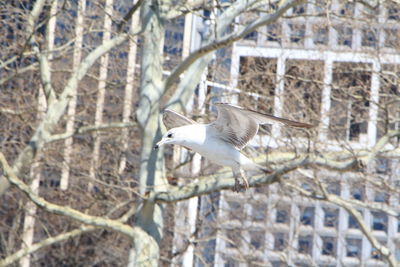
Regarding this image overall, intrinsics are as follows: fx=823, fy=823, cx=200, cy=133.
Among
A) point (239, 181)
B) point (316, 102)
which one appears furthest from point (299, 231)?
point (239, 181)

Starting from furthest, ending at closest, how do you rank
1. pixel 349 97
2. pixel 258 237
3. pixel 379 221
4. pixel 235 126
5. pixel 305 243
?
pixel 305 243, pixel 379 221, pixel 258 237, pixel 349 97, pixel 235 126

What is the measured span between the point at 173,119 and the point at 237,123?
2.69 ft

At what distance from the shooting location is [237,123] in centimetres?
609

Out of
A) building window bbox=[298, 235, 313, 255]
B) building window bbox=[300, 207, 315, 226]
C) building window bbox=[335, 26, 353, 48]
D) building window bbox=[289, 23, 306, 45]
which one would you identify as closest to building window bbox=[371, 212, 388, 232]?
building window bbox=[300, 207, 315, 226]

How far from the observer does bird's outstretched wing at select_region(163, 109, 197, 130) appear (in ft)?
21.7

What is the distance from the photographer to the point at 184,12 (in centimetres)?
1053

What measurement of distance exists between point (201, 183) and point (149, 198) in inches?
29.0


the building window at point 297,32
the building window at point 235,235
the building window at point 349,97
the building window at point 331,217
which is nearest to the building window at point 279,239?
the building window at point 331,217

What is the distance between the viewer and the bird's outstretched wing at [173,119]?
21.7 feet

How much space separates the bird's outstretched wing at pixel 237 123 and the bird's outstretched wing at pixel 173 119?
0.48 meters

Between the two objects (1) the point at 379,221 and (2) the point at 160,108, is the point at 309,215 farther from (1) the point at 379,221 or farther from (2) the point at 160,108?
(2) the point at 160,108

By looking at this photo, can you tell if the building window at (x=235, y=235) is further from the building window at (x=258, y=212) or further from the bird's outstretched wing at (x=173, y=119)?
the bird's outstretched wing at (x=173, y=119)

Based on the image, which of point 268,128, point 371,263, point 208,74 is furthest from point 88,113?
point 371,263

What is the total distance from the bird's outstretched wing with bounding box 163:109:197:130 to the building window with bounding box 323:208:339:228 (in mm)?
6955
